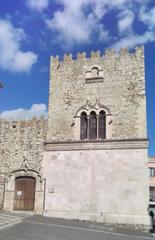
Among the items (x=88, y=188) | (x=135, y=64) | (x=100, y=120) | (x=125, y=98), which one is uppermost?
(x=135, y=64)

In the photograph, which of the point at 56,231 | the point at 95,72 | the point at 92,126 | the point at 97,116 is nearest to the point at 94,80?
the point at 95,72

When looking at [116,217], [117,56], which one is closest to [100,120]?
[117,56]

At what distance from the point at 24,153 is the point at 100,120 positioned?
5.09m

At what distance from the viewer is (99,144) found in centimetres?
1620

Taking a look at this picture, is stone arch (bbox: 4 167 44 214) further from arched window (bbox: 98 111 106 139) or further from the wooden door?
arched window (bbox: 98 111 106 139)

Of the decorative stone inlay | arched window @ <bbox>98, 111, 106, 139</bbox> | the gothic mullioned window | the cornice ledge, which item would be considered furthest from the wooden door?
the decorative stone inlay

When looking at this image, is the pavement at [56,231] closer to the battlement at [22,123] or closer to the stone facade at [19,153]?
the stone facade at [19,153]

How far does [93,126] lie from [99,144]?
1.24 metres

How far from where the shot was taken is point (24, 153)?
17.5 m

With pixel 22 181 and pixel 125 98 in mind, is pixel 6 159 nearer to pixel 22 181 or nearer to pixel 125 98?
pixel 22 181

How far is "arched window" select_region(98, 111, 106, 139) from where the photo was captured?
16.5 metres

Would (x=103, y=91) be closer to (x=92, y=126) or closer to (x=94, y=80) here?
(x=94, y=80)

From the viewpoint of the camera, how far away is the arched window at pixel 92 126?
16.7m

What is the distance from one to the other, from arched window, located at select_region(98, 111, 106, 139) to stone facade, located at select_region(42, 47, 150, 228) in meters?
0.28
